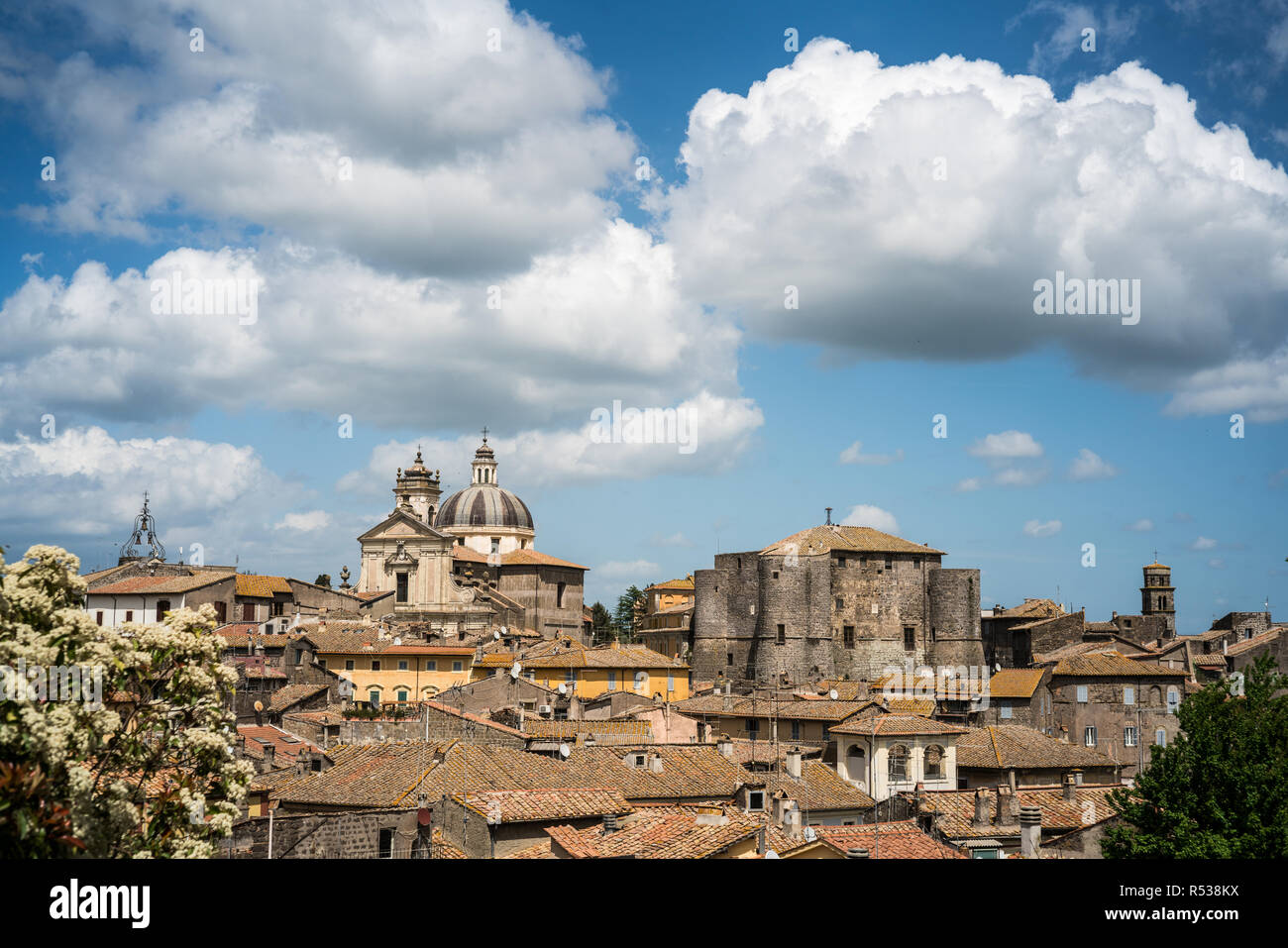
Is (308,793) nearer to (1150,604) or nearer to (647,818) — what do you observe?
(647,818)

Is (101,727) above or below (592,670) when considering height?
above

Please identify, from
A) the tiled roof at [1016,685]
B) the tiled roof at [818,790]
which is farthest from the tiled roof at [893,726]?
the tiled roof at [1016,685]

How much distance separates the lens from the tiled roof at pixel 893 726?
3681 centimetres

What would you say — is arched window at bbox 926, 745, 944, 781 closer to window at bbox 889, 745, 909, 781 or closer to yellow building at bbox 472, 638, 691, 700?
window at bbox 889, 745, 909, 781

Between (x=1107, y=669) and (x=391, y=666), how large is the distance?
34586 millimetres

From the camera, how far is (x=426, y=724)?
1471 inches

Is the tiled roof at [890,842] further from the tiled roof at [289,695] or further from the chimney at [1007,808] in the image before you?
the tiled roof at [289,695]

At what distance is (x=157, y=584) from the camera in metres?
78.4

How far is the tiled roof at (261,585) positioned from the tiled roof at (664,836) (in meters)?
65.2

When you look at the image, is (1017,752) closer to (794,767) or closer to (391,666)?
(794,767)

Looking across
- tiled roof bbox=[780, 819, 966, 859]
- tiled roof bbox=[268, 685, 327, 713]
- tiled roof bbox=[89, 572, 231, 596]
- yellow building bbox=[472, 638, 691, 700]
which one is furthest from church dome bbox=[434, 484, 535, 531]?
tiled roof bbox=[780, 819, 966, 859]

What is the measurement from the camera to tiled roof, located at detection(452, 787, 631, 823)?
2144cm
